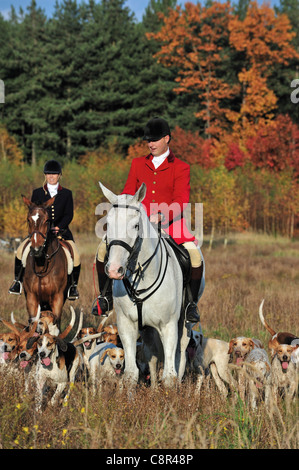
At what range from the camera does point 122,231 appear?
15.3 feet

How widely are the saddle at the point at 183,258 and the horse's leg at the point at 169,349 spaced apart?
683mm

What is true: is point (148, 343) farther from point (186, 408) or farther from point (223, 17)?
point (223, 17)

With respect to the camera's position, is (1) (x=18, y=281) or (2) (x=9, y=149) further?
(2) (x=9, y=149)

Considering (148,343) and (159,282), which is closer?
(159,282)

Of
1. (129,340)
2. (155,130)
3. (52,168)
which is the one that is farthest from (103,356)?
(52,168)

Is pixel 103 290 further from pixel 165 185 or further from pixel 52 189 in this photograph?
pixel 52 189

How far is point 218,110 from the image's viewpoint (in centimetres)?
3934

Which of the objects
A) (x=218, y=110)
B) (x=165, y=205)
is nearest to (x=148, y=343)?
(x=165, y=205)

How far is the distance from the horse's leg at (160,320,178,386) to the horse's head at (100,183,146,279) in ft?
3.31

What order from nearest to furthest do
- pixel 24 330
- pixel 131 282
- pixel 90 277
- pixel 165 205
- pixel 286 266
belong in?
1. pixel 131 282
2. pixel 165 205
3. pixel 24 330
4. pixel 90 277
5. pixel 286 266

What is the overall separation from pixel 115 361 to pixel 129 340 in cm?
113

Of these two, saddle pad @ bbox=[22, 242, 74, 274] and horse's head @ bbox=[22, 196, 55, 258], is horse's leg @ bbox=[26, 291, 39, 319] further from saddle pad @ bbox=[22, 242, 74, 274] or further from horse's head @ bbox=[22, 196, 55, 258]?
horse's head @ bbox=[22, 196, 55, 258]

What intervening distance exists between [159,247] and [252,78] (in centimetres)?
3603

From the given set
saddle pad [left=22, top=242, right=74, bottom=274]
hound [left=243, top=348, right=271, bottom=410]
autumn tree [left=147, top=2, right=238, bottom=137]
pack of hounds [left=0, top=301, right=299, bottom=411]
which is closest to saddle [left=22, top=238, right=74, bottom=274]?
saddle pad [left=22, top=242, right=74, bottom=274]
